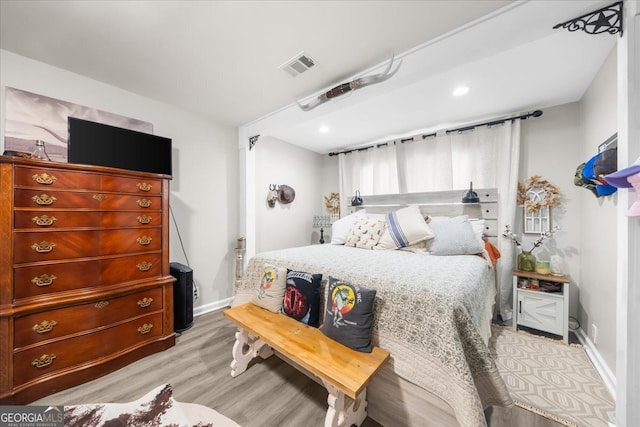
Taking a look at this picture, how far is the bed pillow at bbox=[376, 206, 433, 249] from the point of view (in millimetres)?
2481

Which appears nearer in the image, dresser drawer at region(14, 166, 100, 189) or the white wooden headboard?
dresser drawer at region(14, 166, 100, 189)

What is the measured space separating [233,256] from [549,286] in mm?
3632

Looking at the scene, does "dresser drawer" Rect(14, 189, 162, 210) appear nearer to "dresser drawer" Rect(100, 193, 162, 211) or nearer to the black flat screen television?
"dresser drawer" Rect(100, 193, 162, 211)

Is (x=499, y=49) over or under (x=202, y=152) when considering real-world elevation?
over

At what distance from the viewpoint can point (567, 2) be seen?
1183 mm

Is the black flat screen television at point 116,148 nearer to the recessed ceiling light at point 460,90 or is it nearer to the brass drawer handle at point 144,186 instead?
the brass drawer handle at point 144,186

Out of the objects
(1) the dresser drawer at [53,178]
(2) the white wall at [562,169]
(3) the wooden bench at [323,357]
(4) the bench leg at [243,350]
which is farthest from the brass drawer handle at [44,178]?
(2) the white wall at [562,169]

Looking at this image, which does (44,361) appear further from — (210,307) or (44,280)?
(210,307)

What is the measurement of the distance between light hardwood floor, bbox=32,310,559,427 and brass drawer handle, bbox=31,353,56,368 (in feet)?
0.70

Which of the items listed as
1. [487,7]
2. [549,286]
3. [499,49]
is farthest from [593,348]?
[487,7]

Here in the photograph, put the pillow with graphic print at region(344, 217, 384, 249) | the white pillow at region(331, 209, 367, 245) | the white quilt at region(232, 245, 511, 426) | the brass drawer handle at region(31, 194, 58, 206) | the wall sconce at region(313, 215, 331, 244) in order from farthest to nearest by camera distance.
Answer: the wall sconce at region(313, 215, 331, 244)
the white pillow at region(331, 209, 367, 245)
the pillow with graphic print at region(344, 217, 384, 249)
the brass drawer handle at region(31, 194, 58, 206)
the white quilt at region(232, 245, 511, 426)

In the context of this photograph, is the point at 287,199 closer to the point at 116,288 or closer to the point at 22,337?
the point at 116,288

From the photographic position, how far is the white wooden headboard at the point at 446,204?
8.91 ft

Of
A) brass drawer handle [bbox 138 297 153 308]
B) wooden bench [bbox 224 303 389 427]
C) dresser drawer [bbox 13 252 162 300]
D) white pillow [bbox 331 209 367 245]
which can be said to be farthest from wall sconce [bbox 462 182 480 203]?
brass drawer handle [bbox 138 297 153 308]
